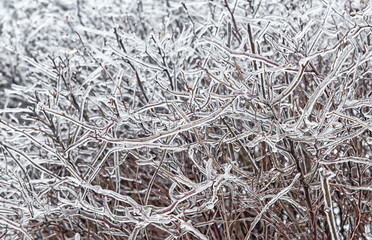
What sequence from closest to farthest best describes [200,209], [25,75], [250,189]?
[200,209] < [250,189] < [25,75]

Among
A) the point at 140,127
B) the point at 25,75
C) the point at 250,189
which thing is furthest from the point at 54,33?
the point at 250,189

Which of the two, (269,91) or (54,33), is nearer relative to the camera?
(269,91)

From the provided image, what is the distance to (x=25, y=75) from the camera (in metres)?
6.07

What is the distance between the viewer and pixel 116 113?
191 centimetres

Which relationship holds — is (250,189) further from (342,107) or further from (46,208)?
(46,208)

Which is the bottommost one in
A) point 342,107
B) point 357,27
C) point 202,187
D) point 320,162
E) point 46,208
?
point 46,208

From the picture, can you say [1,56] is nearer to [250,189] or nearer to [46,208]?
[46,208]

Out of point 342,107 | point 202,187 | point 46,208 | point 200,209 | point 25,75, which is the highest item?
point 342,107

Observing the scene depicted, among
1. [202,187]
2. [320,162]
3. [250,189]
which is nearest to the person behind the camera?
[202,187]

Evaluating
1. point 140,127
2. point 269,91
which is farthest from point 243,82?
point 140,127

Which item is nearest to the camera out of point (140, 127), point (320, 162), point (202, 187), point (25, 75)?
point (202, 187)

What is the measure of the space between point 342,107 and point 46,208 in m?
1.61

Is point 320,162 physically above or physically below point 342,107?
below

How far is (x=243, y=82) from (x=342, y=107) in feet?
1.63
